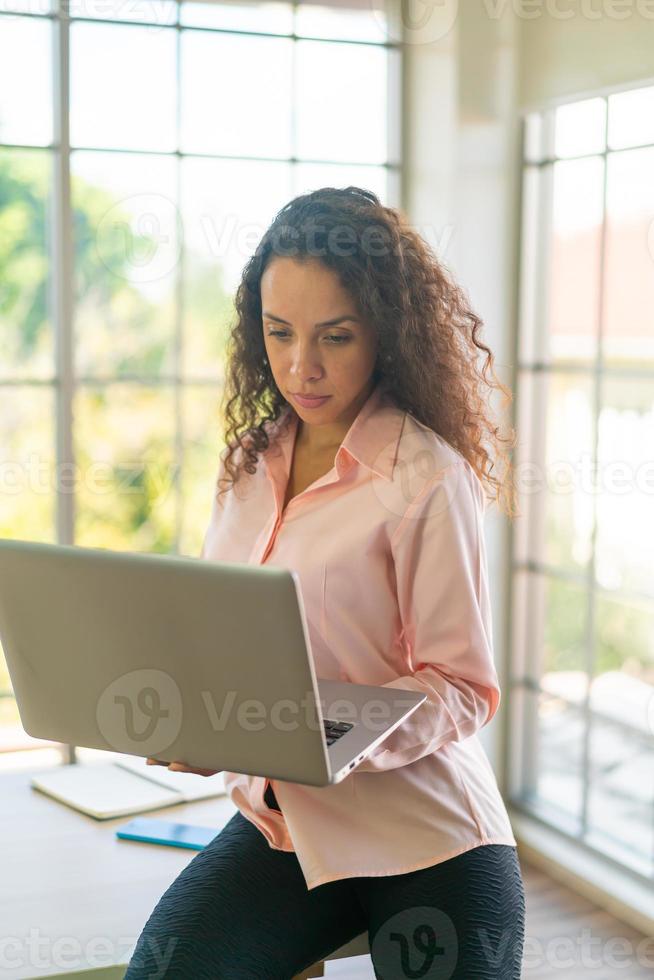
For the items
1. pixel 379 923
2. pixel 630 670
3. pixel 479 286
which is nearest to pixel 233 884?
pixel 379 923

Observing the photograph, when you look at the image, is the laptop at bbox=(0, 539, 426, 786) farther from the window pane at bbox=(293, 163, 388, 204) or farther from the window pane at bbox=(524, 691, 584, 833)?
the window pane at bbox=(293, 163, 388, 204)

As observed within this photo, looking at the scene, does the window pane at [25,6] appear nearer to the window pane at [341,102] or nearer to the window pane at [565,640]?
the window pane at [341,102]

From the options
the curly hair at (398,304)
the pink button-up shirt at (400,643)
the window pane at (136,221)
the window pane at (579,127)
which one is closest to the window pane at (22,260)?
the window pane at (136,221)

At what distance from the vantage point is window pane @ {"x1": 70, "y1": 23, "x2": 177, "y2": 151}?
3.14 metres

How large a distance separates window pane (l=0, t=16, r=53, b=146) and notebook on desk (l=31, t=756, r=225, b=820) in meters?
1.71

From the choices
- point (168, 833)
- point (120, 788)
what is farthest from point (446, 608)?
point (120, 788)

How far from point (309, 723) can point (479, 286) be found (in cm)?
226

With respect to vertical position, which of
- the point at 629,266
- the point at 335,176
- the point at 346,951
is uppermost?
the point at 335,176

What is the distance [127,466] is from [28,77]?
1081 mm

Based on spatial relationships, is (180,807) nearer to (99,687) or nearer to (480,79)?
(99,687)

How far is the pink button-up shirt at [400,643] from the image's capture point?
158cm

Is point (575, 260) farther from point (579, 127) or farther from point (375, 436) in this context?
point (375, 436)

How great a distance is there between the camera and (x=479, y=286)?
10.9 feet

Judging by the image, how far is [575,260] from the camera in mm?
3244
